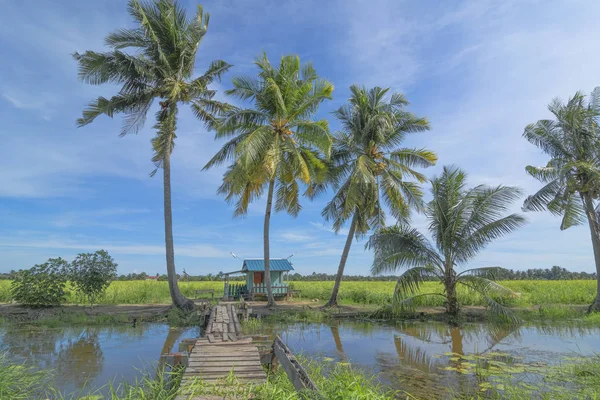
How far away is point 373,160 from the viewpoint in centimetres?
1806

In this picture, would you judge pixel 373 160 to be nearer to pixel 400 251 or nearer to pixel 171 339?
pixel 400 251

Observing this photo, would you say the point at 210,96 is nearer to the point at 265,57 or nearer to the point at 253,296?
the point at 265,57

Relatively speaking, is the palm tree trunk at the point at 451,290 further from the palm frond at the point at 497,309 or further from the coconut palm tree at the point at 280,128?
the coconut palm tree at the point at 280,128

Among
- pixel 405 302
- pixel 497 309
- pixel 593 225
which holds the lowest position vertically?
pixel 497 309

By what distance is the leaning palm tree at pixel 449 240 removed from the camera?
14.0 metres

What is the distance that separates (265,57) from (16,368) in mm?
14705

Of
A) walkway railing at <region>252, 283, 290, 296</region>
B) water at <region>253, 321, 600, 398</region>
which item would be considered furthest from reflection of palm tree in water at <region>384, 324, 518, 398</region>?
walkway railing at <region>252, 283, 290, 296</region>

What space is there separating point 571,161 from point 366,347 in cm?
1332

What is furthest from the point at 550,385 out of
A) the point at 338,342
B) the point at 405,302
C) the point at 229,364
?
the point at 405,302

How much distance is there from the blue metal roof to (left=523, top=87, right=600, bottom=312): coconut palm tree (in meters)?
13.6

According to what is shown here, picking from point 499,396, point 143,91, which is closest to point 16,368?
point 499,396

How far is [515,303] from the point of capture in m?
18.0

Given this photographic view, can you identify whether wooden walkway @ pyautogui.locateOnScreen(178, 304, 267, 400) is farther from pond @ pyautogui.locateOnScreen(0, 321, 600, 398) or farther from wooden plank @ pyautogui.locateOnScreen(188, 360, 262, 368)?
pond @ pyautogui.locateOnScreen(0, 321, 600, 398)

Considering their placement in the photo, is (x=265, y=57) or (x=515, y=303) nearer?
(x=265, y=57)
